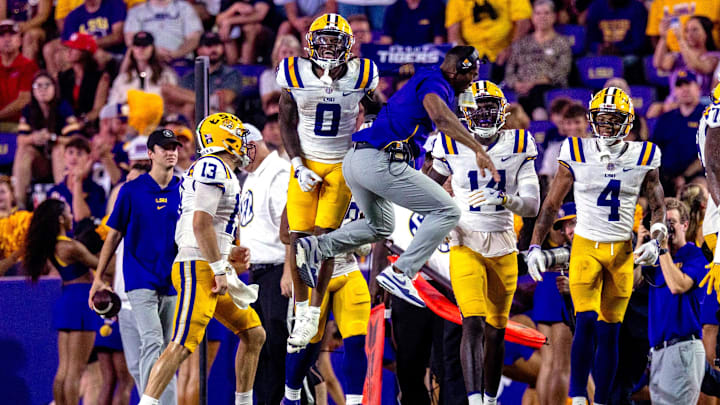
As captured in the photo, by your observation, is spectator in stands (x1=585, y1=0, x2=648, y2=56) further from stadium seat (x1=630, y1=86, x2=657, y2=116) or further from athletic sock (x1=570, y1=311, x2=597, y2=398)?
athletic sock (x1=570, y1=311, x2=597, y2=398)

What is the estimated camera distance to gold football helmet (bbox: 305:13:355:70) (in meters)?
6.98

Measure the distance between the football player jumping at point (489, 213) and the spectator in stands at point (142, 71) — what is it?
528cm

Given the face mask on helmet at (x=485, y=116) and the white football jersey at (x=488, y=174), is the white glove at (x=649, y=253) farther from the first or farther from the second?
the face mask on helmet at (x=485, y=116)

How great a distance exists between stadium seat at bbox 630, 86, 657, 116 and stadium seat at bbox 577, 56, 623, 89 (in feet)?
1.06

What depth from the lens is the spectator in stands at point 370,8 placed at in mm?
12258

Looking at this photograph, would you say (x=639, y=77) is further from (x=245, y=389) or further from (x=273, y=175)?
(x=245, y=389)

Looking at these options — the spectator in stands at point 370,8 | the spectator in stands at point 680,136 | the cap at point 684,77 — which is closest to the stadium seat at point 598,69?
the cap at point 684,77

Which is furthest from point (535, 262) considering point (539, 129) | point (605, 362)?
point (539, 129)

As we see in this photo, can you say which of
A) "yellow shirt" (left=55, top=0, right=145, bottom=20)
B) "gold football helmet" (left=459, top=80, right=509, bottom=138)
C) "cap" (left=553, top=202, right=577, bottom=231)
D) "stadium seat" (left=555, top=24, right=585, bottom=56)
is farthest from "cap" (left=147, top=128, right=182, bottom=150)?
"yellow shirt" (left=55, top=0, right=145, bottom=20)

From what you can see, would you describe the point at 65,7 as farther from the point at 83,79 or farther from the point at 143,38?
the point at 143,38

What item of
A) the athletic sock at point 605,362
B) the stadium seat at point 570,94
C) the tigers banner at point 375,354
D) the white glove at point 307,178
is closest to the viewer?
the white glove at point 307,178

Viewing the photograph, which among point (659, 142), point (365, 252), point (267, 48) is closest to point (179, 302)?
point (365, 252)

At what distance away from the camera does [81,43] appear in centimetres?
1227

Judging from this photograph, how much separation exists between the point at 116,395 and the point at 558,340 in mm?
3660
